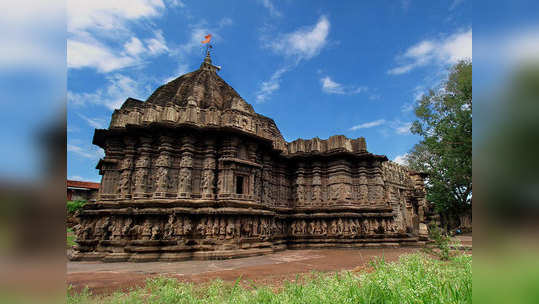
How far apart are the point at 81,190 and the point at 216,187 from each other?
90.2 ft

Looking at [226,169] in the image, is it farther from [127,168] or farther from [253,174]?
[127,168]

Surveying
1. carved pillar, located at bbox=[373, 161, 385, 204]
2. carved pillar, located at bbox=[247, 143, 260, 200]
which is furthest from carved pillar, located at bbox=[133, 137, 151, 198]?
carved pillar, located at bbox=[373, 161, 385, 204]

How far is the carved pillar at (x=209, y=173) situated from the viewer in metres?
11.1

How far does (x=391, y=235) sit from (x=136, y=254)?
1253cm

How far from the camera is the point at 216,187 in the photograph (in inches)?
451

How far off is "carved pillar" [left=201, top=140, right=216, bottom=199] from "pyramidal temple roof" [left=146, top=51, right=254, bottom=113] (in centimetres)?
215

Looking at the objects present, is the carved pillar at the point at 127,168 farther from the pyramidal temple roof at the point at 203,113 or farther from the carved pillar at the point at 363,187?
the carved pillar at the point at 363,187

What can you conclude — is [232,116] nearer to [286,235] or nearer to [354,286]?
[286,235]

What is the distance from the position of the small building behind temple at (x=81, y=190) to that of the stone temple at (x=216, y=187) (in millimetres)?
21533

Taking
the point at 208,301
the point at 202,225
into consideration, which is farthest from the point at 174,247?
the point at 208,301

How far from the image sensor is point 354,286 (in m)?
3.55

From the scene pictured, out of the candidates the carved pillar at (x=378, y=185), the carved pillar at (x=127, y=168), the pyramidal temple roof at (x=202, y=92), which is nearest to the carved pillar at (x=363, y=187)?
the carved pillar at (x=378, y=185)

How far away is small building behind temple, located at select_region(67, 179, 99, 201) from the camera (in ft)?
97.5

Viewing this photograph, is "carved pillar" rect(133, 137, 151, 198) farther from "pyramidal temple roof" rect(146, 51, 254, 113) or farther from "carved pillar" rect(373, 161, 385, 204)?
"carved pillar" rect(373, 161, 385, 204)
